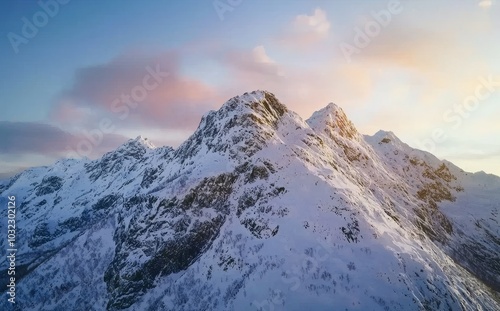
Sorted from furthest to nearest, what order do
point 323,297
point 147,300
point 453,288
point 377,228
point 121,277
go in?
point 121,277
point 147,300
point 377,228
point 453,288
point 323,297

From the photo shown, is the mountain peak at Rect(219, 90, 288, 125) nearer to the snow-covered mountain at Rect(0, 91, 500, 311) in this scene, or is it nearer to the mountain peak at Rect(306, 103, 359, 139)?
the snow-covered mountain at Rect(0, 91, 500, 311)

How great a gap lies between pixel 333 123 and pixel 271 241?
56.1 metres

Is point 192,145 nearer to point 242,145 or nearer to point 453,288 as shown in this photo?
point 242,145

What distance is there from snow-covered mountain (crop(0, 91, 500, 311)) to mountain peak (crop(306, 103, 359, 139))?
62 centimetres

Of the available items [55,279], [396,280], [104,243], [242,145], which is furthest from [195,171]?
[55,279]

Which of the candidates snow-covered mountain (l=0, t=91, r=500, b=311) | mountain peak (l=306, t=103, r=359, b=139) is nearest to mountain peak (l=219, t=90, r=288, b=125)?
snow-covered mountain (l=0, t=91, r=500, b=311)

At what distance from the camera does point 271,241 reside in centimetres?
3900

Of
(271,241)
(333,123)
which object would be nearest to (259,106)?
(333,123)

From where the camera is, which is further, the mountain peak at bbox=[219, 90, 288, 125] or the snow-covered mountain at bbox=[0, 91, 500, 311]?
the mountain peak at bbox=[219, 90, 288, 125]

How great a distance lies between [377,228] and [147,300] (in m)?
32.5

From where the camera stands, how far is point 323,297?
2934 centimetres

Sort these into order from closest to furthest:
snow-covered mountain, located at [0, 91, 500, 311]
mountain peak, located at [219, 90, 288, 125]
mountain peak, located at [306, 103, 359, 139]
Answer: snow-covered mountain, located at [0, 91, 500, 311] < mountain peak, located at [219, 90, 288, 125] < mountain peak, located at [306, 103, 359, 139]

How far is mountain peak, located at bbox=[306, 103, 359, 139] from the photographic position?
8244 cm

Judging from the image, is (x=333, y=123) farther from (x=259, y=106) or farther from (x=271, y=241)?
(x=271, y=241)
